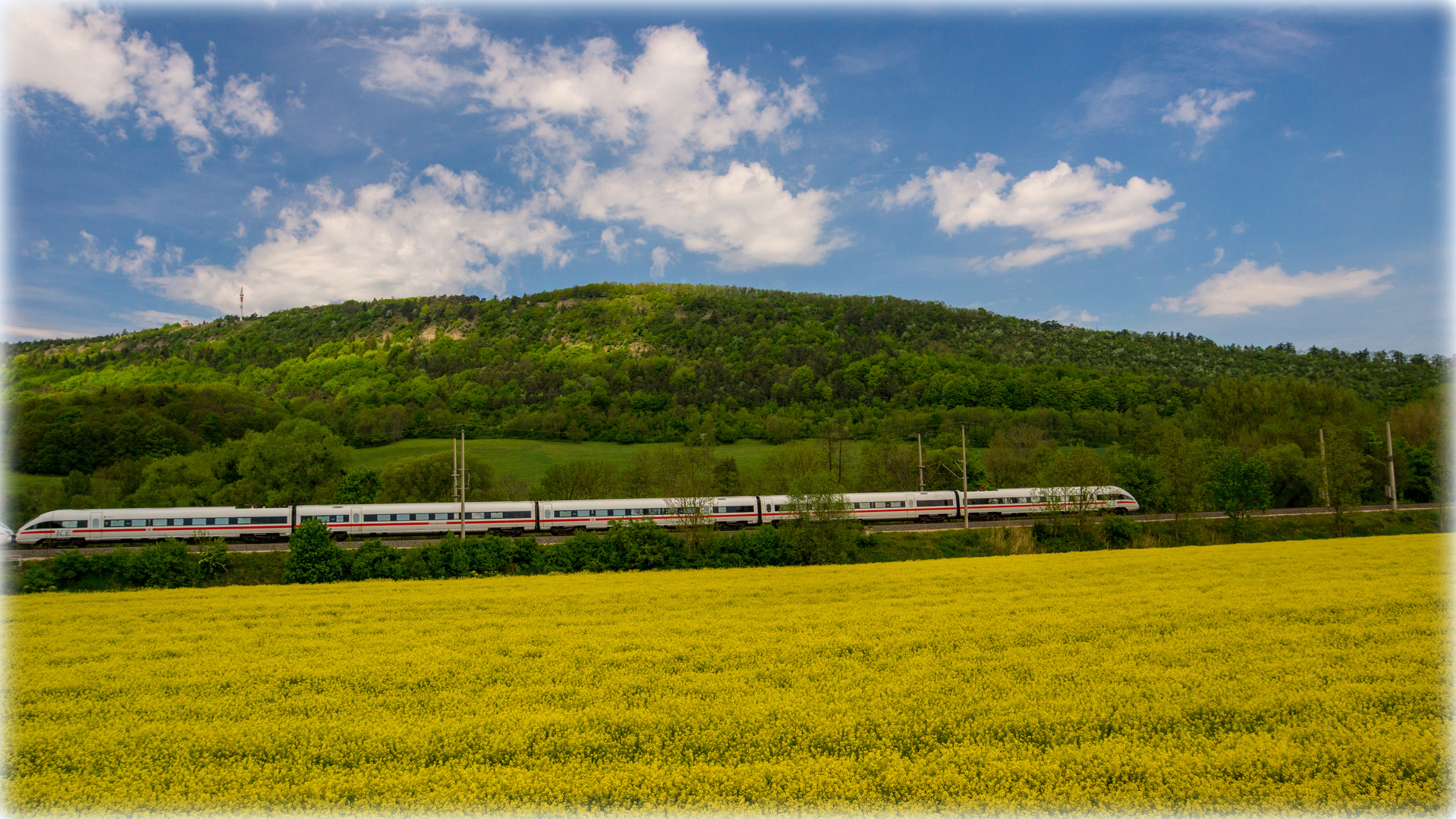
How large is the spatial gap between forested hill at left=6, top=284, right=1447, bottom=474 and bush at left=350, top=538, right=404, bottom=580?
42021 millimetres

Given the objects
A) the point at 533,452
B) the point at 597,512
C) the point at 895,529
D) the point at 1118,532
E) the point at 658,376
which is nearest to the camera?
the point at 1118,532

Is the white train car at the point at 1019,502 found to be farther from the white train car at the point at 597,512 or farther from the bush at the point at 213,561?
the bush at the point at 213,561

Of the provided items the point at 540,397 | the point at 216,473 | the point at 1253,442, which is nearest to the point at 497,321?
the point at 540,397

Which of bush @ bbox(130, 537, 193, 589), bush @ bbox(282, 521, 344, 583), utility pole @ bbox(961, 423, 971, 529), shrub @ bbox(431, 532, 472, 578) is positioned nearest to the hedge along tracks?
utility pole @ bbox(961, 423, 971, 529)

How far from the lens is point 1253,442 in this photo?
6425cm

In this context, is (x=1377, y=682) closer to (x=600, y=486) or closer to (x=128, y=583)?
(x=128, y=583)

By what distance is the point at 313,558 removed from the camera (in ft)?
94.7

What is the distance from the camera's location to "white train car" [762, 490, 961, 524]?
45562 mm

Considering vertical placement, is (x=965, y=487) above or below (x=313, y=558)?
above

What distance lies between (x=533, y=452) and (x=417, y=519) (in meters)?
36.4

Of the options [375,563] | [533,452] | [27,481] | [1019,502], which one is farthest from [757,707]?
[27,481]

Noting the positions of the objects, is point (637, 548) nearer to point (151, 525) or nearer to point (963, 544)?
point (963, 544)

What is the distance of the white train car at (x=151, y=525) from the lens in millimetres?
38406

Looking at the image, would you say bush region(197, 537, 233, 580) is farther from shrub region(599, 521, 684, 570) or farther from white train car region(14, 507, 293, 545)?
shrub region(599, 521, 684, 570)
